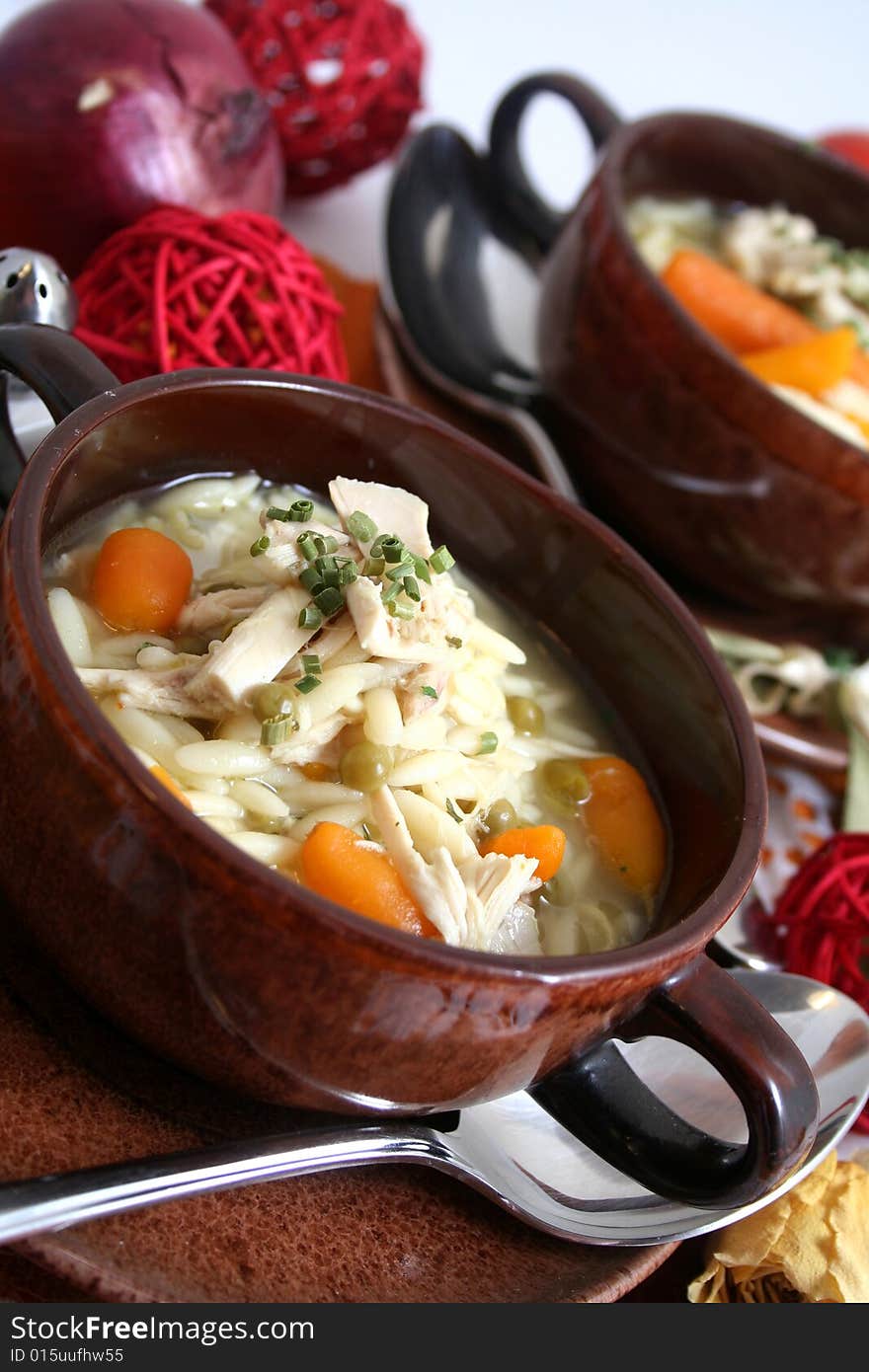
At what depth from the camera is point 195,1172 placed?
1.26m

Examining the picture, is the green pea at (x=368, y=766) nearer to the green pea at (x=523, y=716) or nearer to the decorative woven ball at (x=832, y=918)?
the green pea at (x=523, y=716)

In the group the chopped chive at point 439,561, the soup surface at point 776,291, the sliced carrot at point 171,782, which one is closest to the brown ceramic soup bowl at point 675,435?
the soup surface at point 776,291

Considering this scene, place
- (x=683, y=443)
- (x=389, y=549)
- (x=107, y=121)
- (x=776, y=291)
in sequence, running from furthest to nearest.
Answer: (x=776, y=291) < (x=683, y=443) < (x=107, y=121) < (x=389, y=549)

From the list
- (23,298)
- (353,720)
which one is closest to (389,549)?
(353,720)

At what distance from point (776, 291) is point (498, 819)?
1615 millimetres

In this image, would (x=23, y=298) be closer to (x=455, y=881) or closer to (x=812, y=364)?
(x=455, y=881)

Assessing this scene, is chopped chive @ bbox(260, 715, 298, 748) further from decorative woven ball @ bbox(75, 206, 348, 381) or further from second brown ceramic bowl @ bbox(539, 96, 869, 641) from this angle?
second brown ceramic bowl @ bbox(539, 96, 869, 641)

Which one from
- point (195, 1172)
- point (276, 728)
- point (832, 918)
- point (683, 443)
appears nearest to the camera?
point (195, 1172)

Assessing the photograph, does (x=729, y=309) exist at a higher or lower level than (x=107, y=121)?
lower

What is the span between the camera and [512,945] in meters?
1.45

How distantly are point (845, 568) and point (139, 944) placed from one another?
154cm

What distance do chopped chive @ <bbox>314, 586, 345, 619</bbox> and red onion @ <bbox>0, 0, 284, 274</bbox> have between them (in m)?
1.03

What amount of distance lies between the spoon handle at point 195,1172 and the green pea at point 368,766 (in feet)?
→ 1.13

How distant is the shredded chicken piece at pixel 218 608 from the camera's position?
152cm
